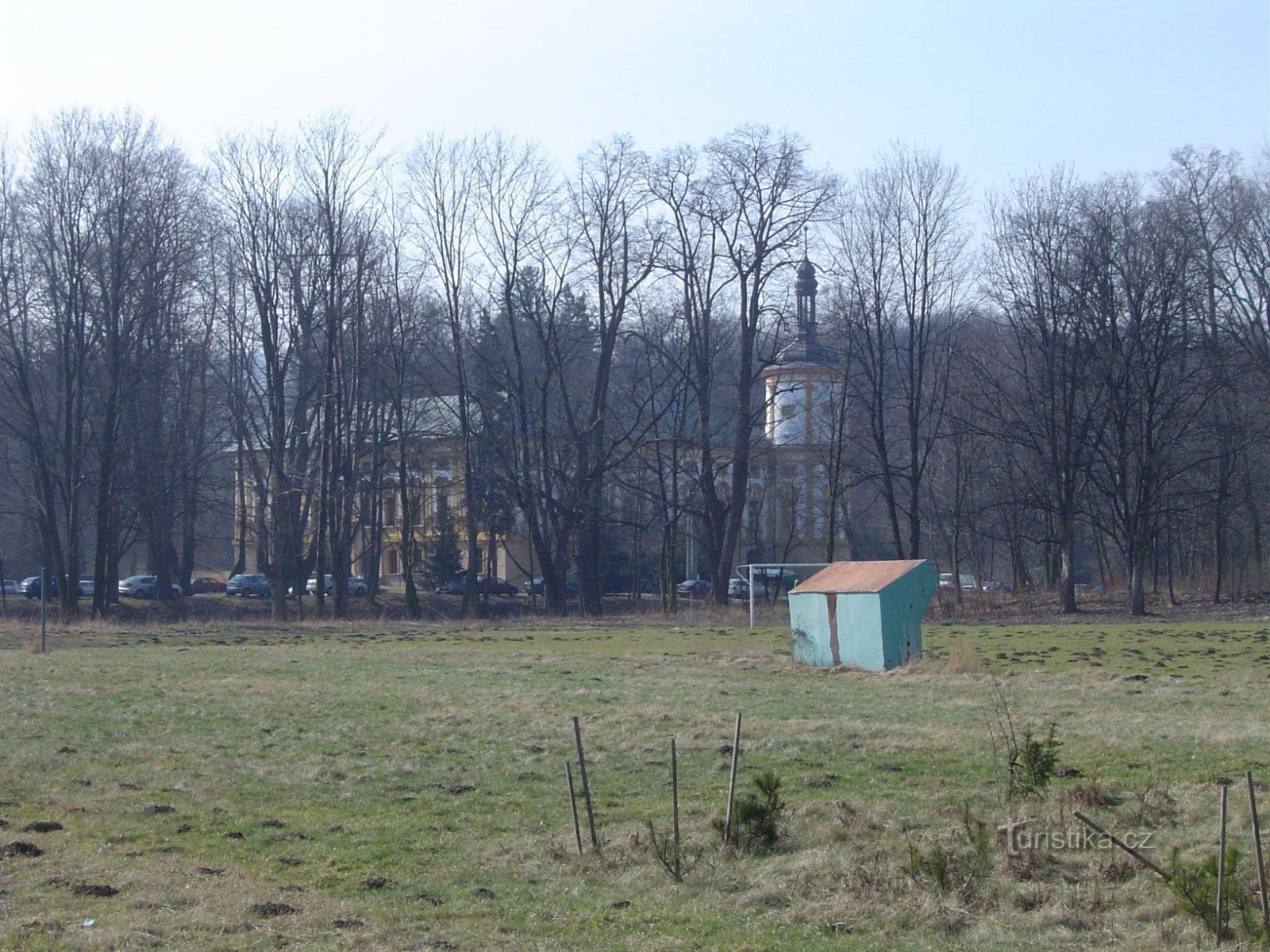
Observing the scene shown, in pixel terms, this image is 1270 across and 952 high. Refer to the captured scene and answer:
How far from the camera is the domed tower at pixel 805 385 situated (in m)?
55.3

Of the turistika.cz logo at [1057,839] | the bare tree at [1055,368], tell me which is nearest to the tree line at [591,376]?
the bare tree at [1055,368]

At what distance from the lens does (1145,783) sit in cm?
1043

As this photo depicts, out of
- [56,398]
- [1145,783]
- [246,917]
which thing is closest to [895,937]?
[246,917]

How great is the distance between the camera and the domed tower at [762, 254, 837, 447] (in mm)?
55312

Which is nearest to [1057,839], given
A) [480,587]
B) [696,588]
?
[480,587]

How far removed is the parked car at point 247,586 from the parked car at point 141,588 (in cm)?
285

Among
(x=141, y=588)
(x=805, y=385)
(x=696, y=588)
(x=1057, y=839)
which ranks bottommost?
(x=696, y=588)

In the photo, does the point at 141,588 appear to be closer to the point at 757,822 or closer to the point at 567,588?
the point at 567,588

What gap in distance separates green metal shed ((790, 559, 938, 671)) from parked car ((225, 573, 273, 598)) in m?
49.0

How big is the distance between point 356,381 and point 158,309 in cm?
832

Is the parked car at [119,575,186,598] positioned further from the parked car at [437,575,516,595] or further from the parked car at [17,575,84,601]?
the parked car at [437,575,516,595]

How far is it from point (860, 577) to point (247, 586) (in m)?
50.9

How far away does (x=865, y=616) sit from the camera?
2358 centimetres

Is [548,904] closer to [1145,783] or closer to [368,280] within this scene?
[1145,783]
